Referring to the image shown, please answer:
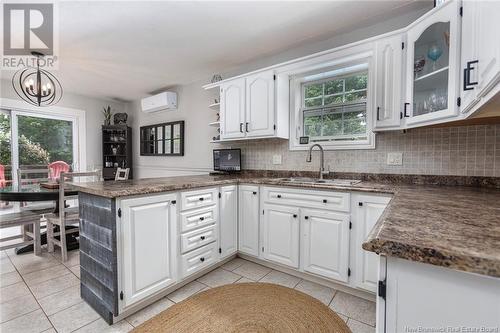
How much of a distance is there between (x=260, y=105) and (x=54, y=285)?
2625 millimetres

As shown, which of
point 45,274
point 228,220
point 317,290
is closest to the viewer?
point 317,290

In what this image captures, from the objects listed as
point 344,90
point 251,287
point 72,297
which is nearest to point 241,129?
point 344,90

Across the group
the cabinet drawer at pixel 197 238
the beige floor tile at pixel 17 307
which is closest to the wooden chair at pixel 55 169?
the beige floor tile at pixel 17 307

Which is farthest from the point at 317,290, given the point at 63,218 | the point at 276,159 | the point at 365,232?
the point at 63,218

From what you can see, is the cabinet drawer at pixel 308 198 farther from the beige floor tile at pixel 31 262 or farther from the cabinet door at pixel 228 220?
the beige floor tile at pixel 31 262

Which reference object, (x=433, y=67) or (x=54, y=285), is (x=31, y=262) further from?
(x=433, y=67)

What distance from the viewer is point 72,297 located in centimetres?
182

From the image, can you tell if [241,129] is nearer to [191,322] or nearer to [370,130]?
[370,130]

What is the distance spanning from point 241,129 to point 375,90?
1453mm

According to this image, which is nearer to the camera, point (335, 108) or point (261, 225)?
point (261, 225)

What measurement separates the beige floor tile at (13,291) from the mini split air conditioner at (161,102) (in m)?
3.01

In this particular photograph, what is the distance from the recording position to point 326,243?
6.34ft

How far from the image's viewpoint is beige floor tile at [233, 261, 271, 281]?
2.18 m

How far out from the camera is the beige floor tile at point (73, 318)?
1.51 metres
